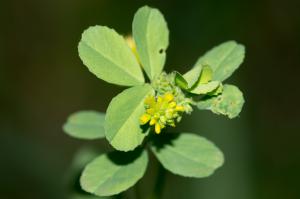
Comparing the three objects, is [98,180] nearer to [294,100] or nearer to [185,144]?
[185,144]

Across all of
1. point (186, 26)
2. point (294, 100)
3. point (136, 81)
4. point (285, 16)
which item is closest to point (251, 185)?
point (294, 100)

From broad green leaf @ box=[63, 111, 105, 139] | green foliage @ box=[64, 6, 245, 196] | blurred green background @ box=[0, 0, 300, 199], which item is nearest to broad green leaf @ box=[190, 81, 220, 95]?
green foliage @ box=[64, 6, 245, 196]

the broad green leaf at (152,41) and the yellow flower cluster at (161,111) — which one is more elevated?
the broad green leaf at (152,41)

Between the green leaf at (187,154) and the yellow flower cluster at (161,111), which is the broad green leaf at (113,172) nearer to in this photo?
the green leaf at (187,154)

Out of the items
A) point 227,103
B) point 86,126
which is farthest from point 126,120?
point 86,126

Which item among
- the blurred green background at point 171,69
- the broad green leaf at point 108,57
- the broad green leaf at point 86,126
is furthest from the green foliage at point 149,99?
the blurred green background at point 171,69

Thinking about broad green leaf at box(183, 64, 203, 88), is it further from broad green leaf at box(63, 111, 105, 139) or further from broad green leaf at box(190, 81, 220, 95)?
broad green leaf at box(63, 111, 105, 139)

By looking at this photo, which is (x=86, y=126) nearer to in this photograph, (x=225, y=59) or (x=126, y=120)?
(x=126, y=120)
